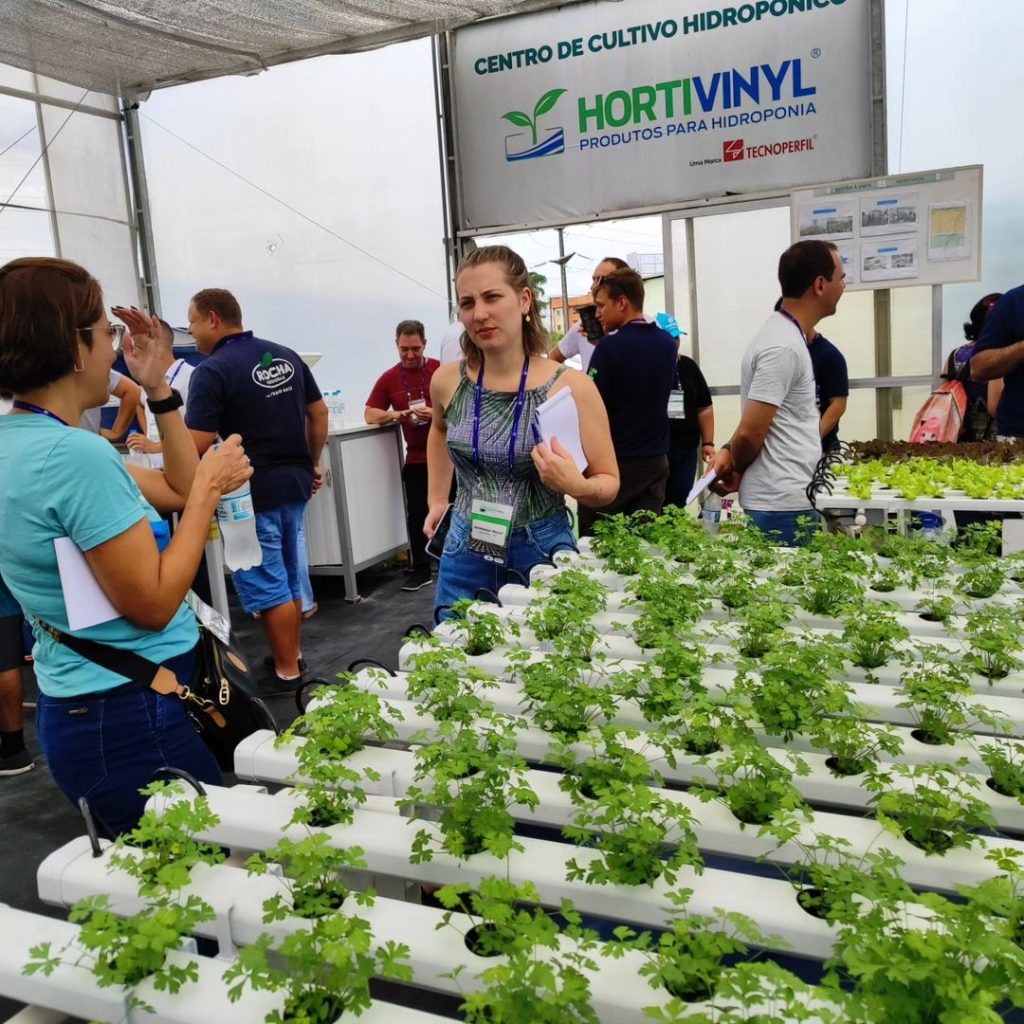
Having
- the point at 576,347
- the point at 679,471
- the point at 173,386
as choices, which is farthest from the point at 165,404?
the point at 679,471

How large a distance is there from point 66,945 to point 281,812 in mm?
273

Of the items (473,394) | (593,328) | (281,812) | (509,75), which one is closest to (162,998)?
(281,812)

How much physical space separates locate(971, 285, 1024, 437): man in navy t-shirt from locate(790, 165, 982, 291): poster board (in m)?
1.85

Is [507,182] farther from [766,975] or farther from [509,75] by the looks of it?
[766,975]

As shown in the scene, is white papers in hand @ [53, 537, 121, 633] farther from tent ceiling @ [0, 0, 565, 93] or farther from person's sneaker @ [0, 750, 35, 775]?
tent ceiling @ [0, 0, 565, 93]

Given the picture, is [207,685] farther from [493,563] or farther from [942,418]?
[942,418]

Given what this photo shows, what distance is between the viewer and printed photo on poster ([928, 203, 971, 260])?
5.02m

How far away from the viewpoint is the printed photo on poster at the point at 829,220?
5.25 meters

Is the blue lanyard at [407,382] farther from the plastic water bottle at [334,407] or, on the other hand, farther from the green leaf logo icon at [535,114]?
the green leaf logo icon at [535,114]

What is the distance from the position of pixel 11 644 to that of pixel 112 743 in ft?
6.86

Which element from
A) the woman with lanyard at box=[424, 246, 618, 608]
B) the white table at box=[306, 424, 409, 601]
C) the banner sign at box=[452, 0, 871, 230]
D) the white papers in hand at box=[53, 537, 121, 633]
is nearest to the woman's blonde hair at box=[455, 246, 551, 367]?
the woman with lanyard at box=[424, 246, 618, 608]

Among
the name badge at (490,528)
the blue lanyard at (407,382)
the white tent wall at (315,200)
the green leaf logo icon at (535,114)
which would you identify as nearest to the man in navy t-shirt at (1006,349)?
the name badge at (490,528)

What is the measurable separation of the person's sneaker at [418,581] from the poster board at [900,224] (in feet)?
10.6

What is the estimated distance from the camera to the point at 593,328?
4699 millimetres
